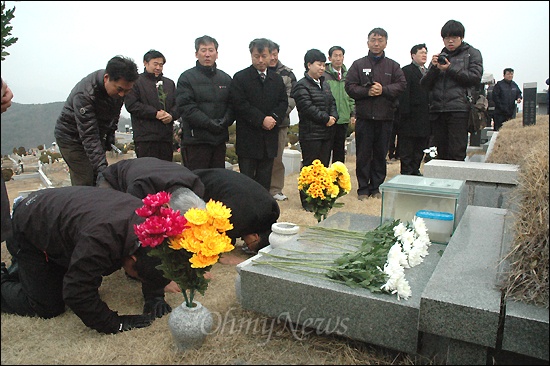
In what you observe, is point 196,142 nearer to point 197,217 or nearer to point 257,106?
point 257,106

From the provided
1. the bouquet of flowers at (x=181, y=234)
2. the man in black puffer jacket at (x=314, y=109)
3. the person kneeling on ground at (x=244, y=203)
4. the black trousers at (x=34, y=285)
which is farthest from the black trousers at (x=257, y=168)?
the bouquet of flowers at (x=181, y=234)

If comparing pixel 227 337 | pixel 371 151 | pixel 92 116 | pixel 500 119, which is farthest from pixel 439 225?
pixel 500 119

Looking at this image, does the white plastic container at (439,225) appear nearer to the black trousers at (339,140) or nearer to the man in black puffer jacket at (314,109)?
the man in black puffer jacket at (314,109)

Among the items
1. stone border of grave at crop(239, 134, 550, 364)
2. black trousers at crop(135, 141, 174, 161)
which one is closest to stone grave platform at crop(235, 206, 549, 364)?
stone border of grave at crop(239, 134, 550, 364)

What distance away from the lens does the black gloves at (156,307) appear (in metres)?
2.45

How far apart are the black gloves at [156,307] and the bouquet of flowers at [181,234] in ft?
2.15

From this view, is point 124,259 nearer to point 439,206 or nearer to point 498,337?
point 498,337

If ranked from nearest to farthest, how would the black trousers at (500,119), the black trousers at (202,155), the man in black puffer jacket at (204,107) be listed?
the man in black puffer jacket at (204,107) < the black trousers at (202,155) < the black trousers at (500,119)

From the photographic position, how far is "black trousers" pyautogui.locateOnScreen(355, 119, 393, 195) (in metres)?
5.32

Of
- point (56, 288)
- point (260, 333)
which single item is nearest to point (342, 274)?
point (260, 333)

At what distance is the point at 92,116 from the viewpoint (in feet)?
11.7

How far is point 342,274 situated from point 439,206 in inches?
53.9

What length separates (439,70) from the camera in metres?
5.05

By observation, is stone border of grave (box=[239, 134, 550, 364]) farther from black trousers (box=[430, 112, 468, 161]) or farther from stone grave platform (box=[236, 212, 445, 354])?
black trousers (box=[430, 112, 468, 161])
